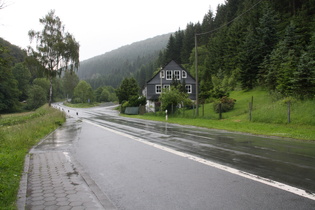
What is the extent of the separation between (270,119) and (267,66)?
17394mm

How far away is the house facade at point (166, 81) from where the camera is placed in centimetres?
5272

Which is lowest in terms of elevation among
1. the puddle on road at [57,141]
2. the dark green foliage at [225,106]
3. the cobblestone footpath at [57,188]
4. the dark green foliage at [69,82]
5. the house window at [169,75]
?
the puddle on road at [57,141]

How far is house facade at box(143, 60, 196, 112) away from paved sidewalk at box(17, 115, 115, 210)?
4448 cm

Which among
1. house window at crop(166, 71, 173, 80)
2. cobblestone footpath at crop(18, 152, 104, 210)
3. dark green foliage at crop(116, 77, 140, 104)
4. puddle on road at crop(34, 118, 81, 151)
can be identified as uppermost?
house window at crop(166, 71, 173, 80)

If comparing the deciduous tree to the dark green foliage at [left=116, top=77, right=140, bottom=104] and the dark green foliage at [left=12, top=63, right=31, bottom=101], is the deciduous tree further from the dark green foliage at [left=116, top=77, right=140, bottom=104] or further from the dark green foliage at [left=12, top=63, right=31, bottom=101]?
the dark green foliage at [left=12, top=63, right=31, bottom=101]

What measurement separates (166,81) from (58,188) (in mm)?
49236

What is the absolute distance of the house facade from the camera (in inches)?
2076

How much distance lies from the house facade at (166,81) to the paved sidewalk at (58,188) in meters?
44.5

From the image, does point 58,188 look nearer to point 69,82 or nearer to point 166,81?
point 166,81

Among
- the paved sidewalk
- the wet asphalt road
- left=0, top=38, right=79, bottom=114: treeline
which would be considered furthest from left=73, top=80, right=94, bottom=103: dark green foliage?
the paved sidewalk

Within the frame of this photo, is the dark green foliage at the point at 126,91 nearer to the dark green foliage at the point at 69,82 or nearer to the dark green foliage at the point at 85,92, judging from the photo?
the dark green foliage at the point at 85,92

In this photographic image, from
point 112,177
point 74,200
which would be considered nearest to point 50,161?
point 112,177

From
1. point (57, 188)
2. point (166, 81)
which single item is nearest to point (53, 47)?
point (166, 81)

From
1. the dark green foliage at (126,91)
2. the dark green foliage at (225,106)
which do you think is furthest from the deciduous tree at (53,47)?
the dark green foliage at (126,91)
